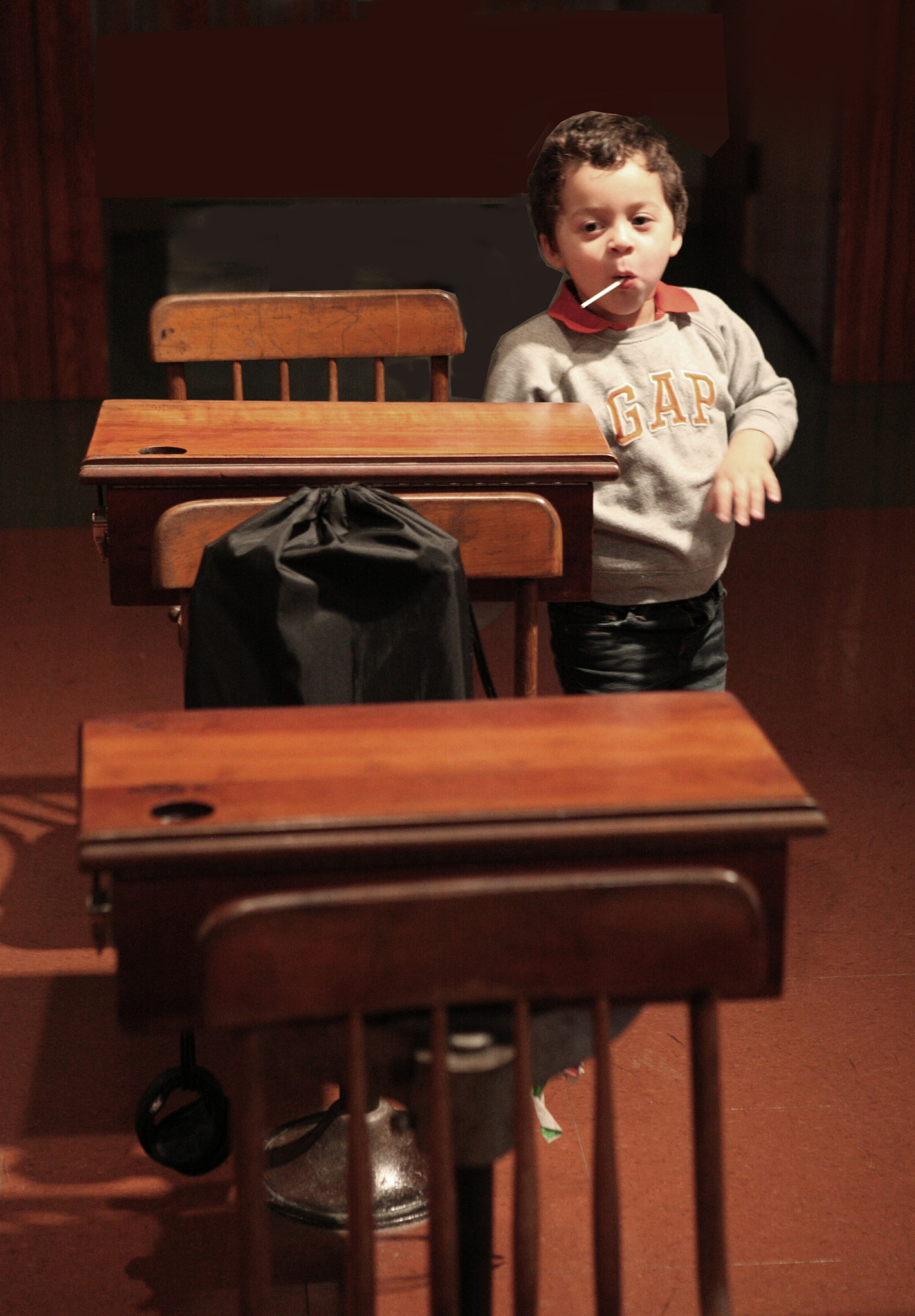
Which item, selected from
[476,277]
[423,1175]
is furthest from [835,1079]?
[476,277]

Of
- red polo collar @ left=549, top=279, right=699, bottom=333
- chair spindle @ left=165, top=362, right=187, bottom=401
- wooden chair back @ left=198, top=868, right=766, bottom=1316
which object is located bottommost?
wooden chair back @ left=198, top=868, right=766, bottom=1316

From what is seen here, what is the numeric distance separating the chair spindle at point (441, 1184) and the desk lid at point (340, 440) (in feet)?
2.78

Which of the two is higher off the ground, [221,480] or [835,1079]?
[221,480]

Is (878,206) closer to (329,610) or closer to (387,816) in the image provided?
(329,610)

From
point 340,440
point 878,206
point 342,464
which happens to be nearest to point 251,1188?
point 342,464

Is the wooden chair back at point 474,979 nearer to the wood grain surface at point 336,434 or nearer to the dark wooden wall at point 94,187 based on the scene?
the wood grain surface at point 336,434

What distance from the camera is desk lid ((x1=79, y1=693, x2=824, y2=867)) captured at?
3.19 ft

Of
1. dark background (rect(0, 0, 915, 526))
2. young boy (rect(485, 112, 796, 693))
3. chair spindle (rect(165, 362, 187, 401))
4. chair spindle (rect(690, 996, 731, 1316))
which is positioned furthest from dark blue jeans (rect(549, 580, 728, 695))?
dark background (rect(0, 0, 915, 526))

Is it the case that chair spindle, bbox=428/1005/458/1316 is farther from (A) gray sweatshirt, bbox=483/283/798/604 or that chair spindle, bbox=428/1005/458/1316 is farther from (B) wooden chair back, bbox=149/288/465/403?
(B) wooden chair back, bbox=149/288/465/403

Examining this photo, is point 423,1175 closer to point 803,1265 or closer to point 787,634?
point 803,1265

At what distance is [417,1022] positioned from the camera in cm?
103

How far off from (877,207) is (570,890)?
5.41 meters

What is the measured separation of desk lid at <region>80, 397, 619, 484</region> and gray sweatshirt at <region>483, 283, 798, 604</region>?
0.05 metres

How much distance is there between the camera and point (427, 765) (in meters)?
1.06
